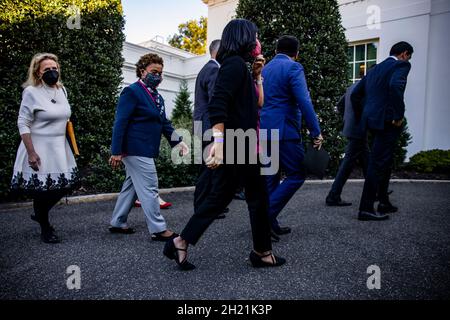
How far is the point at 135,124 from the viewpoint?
3.65m

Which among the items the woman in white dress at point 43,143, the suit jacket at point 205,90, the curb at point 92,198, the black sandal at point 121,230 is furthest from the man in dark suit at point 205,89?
the curb at point 92,198

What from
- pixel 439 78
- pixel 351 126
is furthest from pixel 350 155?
pixel 439 78

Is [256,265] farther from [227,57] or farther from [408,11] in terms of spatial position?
[408,11]

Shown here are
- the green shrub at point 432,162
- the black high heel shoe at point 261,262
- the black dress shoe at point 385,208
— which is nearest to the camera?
the black high heel shoe at point 261,262

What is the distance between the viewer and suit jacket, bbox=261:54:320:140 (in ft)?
11.5

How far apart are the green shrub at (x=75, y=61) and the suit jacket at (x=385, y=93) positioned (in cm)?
463

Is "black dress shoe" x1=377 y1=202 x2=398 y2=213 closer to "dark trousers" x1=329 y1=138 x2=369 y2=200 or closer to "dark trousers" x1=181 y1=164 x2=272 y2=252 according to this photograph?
"dark trousers" x1=329 y1=138 x2=369 y2=200

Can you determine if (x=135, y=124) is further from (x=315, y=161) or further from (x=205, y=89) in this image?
(x=315, y=161)

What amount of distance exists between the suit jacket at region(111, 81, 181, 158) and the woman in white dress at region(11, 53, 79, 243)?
0.66 metres

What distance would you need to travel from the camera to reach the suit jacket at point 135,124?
3.53 metres

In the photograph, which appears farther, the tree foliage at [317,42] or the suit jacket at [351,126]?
the tree foliage at [317,42]

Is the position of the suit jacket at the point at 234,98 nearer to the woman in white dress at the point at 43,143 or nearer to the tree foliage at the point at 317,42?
the woman in white dress at the point at 43,143

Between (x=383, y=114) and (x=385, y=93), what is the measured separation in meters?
0.28
